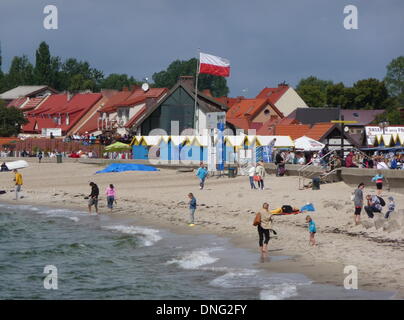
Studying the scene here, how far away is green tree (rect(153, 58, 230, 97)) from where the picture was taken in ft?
609

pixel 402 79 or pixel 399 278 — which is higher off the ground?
pixel 402 79

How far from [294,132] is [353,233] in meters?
39.7

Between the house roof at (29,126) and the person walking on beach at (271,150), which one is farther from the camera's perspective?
the house roof at (29,126)

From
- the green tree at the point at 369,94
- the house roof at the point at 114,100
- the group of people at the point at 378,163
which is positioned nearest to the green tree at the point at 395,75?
the green tree at the point at 369,94

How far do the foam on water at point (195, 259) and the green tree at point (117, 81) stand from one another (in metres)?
158

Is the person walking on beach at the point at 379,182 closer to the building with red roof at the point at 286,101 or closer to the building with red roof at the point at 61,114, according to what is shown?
the building with red roof at the point at 286,101

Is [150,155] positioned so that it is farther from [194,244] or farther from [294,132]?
[194,244]

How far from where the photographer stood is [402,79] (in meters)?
129

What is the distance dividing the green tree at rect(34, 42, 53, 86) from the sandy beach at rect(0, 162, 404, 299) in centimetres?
10158

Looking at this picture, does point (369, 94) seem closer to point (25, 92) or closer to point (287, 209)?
point (25, 92)

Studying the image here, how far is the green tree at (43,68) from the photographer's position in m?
157

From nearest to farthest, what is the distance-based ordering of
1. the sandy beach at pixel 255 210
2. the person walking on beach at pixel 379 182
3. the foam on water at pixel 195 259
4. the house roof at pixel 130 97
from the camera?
the sandy beach at pixel 255 210
the foam on water at pixel 195 259
the person walking on beach at pixel 379 182
the house roof at pixel 130 97
